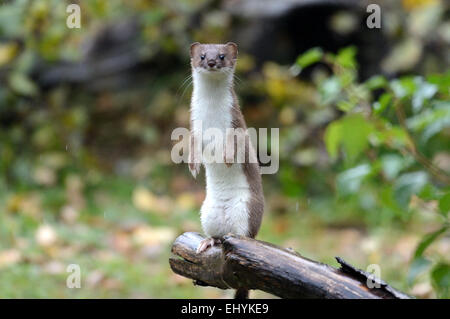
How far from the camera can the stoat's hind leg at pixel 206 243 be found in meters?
3.69

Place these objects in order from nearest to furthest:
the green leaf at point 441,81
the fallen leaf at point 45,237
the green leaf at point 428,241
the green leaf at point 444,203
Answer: the green leaf at point 444,203, the green leaf at point 441,81, the green leaf at point 428,241, the fallen leaf at point 45,237


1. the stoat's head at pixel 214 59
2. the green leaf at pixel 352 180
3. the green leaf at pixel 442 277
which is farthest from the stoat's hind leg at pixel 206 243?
the green leaf at pixel 442 277

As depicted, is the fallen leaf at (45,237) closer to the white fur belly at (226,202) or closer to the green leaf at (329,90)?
the white fur belly at (226,202)

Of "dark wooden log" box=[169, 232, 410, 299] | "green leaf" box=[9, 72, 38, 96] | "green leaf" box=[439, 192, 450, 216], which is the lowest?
"dark wooden log" box=[169, 232, 410, 299]

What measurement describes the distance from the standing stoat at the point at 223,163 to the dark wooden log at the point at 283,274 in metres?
0.32

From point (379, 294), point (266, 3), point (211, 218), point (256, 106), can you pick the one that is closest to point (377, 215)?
point (256, 106)

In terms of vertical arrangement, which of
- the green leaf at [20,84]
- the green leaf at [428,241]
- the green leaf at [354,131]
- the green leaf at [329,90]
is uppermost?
the green leaf at [20,84]

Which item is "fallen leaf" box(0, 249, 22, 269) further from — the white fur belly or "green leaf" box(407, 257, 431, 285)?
"green leaf" box(407, 257, 431, 285)

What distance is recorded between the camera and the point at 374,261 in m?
6.23

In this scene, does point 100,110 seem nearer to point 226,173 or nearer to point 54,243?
point 54,243

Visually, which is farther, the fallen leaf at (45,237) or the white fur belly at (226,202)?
the fallen leaf at (45,237)

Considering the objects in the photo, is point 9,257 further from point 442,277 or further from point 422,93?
point 422,93

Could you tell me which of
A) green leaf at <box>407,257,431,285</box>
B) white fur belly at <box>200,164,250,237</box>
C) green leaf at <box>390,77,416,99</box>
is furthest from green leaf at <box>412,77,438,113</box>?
white fur belly at <box>200,164,250,237</box>

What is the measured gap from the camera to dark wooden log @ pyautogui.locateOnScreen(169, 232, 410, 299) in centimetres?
297
